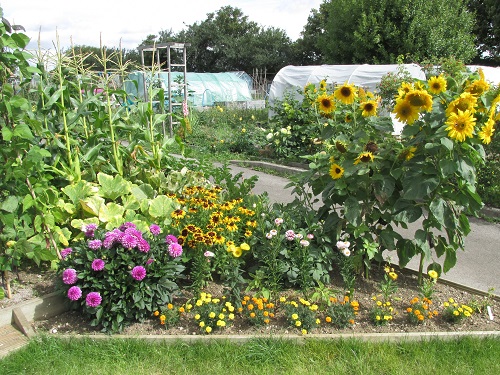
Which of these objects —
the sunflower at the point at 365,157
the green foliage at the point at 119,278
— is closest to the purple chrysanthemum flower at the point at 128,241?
the green foliage at the point at 119,278

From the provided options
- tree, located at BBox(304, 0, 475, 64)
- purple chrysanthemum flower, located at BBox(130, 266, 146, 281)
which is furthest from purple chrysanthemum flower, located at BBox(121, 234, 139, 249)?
tree, located at BBox(304, 0, 475, 64)

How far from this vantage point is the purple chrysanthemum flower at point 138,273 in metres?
3.19

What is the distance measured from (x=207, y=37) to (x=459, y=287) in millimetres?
44173

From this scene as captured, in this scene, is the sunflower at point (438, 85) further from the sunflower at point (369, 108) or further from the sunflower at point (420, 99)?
the sunflower at point (369, 108)

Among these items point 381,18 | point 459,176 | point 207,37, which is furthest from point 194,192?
point 207,37

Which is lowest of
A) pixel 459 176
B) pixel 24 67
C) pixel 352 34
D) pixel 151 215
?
pixel 151 215

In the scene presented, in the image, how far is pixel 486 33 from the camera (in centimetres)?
2508

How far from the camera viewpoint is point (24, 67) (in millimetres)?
3576

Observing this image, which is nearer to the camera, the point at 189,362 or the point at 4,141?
the point at 189,362

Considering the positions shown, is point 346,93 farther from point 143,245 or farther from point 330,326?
point 143,245

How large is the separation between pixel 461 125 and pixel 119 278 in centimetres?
253

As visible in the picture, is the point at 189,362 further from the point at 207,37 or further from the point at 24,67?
the point at 207,37

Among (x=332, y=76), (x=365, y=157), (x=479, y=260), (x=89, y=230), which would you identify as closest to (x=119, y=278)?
(x=89, y=230)

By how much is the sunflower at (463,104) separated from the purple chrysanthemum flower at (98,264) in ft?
8.44
